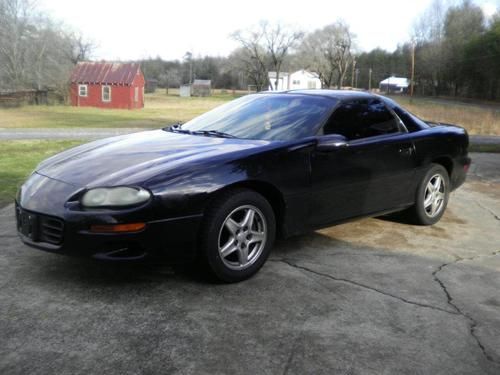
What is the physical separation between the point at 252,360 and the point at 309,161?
1811 millimetres

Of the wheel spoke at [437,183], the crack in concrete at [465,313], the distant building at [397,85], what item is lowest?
the crack in concrete at [465,313]

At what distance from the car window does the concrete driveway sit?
1.03 metres

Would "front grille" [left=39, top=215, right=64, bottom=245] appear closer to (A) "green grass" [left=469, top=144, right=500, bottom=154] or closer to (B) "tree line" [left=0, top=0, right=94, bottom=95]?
(A) "green grass" [left=469, top=144, right=500, bottom=154]

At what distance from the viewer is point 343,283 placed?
3.79 m

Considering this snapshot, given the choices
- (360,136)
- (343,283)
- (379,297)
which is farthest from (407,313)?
(360,136)

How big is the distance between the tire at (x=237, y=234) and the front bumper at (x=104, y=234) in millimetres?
111

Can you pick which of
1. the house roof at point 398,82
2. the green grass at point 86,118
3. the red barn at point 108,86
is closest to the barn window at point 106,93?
the red barn at point 108,86

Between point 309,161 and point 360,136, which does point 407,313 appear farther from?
point 360,136

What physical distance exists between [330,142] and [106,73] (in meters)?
47.1

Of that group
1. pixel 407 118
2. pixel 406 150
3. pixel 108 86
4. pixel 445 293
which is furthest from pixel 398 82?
pixel 445 293

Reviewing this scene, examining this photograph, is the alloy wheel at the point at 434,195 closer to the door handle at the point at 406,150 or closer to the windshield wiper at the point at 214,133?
the door handle at the point at 406,150

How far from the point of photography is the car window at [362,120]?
14.6 feet

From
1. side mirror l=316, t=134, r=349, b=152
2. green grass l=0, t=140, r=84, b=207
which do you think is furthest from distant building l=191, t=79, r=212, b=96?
side mirror l=316, t=134, r=349, b=152

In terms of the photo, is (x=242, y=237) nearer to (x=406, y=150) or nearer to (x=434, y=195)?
(x=406, y=150)
